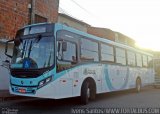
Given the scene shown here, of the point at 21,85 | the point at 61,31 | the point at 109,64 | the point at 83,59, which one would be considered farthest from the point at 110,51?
the point at 21,85

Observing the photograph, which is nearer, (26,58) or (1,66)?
(26,58)

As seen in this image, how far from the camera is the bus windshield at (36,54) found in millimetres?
11055

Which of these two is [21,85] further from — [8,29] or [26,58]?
[8,29]

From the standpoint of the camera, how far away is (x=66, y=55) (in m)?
11.7

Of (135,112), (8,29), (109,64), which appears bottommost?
(135,112)

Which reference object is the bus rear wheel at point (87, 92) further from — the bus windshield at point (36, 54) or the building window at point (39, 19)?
the building window at point (39, 19)

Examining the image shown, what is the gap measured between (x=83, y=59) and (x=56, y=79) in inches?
94.7

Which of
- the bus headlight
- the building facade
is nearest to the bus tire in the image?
the bus headlight

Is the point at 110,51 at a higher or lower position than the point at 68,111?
higher

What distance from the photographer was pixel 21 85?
36.9 ft

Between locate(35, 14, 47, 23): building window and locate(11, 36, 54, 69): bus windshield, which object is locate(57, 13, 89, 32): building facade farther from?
locate(11, 36, 54, 69): bus windshield

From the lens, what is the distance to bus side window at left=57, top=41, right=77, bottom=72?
1127cm

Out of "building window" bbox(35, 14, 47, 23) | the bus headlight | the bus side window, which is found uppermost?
"building window" bbox(35, 14, 47, 23)

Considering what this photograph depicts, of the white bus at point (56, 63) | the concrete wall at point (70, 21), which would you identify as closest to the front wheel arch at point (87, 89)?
the white bus at point (56, 63)
